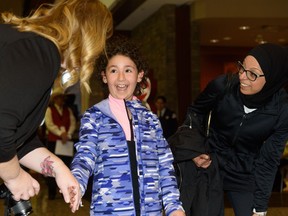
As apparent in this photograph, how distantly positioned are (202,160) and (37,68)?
1806 millimetres

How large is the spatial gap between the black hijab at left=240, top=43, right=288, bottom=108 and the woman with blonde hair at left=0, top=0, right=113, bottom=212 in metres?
1.36

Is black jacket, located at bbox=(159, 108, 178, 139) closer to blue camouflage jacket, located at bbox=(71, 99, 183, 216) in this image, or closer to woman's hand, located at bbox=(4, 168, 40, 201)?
blue camouflage jacket, located at bbox=(71, 99, 183, 216)

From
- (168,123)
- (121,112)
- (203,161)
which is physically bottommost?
(168,123)

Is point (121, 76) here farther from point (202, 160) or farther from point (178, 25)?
point (178, 25)

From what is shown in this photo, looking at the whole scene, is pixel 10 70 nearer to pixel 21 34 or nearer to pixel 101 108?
pixel 21 34

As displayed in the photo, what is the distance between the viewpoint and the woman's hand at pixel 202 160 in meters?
3.05

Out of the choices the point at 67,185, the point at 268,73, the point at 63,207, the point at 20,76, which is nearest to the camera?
the point at 20,76

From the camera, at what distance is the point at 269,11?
12.1 meters

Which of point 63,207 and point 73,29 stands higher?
point 73,29

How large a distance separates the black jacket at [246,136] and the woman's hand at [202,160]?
0.09 meters

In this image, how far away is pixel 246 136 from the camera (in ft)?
9.82

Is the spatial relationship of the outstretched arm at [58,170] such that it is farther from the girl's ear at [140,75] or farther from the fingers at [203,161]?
the fingers at [203,161]

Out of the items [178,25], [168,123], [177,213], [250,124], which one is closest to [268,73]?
[250,124]

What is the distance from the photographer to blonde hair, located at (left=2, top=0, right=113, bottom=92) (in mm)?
1604
